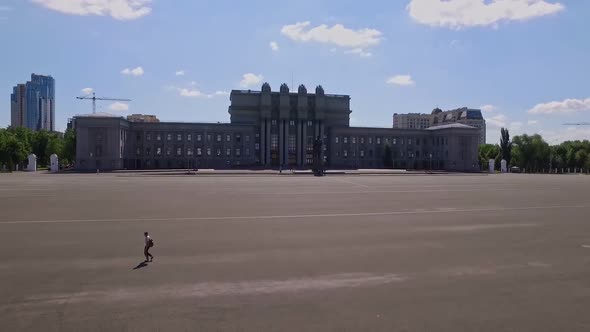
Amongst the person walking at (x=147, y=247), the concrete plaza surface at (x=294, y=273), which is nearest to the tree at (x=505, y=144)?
the concrete plaza surface at (x=294, y=273)

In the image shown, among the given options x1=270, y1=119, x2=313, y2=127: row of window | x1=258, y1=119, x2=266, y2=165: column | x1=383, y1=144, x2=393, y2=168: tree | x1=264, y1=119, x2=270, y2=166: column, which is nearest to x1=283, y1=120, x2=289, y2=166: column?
x1=270, y1=119, x2=313, y2=127: row of window

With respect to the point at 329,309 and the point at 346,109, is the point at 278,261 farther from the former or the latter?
the point at 346,109

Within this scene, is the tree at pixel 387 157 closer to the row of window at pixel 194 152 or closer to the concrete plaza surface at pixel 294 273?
the row of window at pixel 194 152

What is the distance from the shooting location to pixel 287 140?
419ft

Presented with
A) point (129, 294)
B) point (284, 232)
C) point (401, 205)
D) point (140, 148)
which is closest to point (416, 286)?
point (129, 294)

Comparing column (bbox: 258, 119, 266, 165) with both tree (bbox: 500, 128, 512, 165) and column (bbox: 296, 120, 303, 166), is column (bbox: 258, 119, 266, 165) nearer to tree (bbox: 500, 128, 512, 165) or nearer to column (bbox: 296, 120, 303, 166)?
column (bbox: 296, 120, 303, 166)

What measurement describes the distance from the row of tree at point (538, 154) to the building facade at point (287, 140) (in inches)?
352

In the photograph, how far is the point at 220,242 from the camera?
1555cm

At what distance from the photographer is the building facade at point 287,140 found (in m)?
118

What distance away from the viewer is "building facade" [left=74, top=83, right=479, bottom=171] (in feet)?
387

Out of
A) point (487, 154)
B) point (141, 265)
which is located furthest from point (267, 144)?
point (141, 265)

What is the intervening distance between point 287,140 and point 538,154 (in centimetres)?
7230

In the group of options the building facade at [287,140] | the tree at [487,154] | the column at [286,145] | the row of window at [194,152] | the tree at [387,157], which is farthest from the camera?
the tree at [487,154]

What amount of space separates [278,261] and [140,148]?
112198 millimetres
